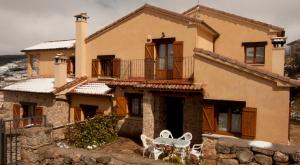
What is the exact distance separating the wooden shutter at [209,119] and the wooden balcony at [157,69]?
225 centimetres

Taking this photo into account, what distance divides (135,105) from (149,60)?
2948 mm

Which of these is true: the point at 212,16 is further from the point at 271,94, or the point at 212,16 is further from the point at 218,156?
the point at 218,156

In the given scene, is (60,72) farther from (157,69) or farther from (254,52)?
(254,52)

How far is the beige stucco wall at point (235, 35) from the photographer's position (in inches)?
656

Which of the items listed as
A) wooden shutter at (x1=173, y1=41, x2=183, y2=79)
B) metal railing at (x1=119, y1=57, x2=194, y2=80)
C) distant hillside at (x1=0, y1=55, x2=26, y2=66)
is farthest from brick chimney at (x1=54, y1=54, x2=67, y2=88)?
distant hillside at (x1=0, y1=55, x2=26, y2=66)

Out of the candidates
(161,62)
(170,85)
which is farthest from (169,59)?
(170,85)

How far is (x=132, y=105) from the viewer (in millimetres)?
16953

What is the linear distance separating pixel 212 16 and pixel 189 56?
16.2 feet

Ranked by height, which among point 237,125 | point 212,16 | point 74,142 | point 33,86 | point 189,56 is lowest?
point 74,142

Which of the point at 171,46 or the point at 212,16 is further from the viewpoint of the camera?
the point at 212,16

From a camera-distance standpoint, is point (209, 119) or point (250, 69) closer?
point (250, 69)

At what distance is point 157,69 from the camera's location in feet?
53.2

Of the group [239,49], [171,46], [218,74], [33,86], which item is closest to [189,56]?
[171,46]

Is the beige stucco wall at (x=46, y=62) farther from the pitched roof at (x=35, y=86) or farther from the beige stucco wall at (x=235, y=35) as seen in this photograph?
the beige stucco wall at (x=235, y=35)
